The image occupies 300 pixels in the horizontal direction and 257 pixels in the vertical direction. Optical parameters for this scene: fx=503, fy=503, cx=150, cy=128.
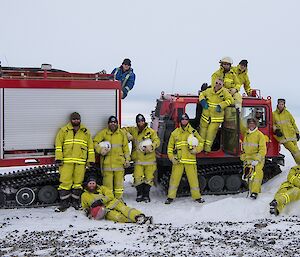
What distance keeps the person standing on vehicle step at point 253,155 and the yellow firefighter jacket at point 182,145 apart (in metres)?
1.05

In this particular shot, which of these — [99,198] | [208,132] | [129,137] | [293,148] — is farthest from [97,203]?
[293,148]

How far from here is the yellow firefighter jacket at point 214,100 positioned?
38.5ft

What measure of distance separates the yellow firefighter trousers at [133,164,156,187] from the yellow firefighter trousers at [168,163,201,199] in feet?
1.68

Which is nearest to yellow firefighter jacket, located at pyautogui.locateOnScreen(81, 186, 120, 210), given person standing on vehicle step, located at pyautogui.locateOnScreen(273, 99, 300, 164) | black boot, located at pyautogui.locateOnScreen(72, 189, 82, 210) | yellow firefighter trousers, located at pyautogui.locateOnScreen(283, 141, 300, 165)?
black boot, located at pyautogui.locateOnScreen(72, 189, 82, 210)

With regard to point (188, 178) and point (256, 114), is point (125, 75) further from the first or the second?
point (256, 114)

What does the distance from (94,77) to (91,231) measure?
158 inches

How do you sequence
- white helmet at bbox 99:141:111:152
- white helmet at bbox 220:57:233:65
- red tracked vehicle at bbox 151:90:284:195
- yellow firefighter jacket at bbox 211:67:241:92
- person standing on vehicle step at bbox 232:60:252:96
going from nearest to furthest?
white helmet at bbox 99:141:111:152, red tracked vehicle at bbox 151:90:284:195, white helmet at bbox 220:57:233:65, yellow firefighter jacket at bbox 211:67:241:92, person standing on vehicle step at bbox 232:60:252:96

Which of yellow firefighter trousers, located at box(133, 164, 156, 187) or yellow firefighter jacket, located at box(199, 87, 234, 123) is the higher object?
yellow firefighter jacket, located at box(199, 87, 234, 123)

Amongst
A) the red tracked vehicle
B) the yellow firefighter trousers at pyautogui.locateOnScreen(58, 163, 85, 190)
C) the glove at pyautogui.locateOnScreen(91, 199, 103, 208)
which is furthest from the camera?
the red tracked vehicle

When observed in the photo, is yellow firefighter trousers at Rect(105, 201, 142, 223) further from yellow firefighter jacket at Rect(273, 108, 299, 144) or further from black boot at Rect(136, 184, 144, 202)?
yellow firefighter jacket at Rect(273, 108, 299, 144)

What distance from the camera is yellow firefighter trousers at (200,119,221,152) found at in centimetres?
1173

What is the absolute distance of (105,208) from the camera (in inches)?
377

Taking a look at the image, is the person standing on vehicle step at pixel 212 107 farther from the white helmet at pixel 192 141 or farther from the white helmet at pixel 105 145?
the white helmet at pixel 105 145

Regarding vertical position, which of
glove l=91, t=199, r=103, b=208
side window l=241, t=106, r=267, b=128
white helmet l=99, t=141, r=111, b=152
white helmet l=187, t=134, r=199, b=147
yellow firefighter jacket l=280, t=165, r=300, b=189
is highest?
side window l=241, t=106, r=267, b=128
